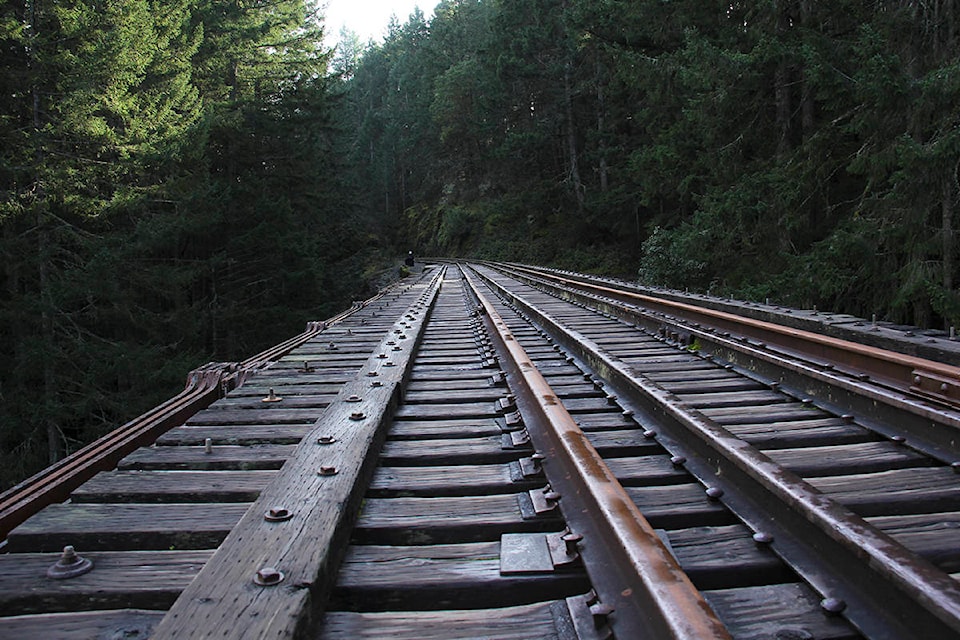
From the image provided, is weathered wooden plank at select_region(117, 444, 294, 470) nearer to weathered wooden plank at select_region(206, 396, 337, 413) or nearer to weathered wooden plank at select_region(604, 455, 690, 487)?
weathered wooden plank at select_region(206, 396, 337, 413)

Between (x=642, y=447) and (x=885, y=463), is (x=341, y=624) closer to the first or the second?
(x=642, y=447)

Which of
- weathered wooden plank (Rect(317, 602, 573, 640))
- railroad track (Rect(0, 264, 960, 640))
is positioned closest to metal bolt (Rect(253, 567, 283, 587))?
railroad track (Rect(0, 264, 960, 640))

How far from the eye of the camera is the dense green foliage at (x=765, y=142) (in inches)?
380

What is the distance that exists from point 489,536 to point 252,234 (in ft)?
66.7

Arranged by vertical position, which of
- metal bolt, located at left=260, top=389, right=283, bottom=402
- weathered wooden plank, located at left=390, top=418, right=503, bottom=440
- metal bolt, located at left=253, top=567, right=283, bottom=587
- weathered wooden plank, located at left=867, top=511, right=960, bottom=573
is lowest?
weathered wooden plank, located at left=867, top=511, right=960, bottom=573

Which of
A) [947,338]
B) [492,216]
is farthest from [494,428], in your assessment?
[492,216]

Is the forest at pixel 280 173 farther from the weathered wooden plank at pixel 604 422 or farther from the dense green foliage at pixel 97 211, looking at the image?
the weathered wooden plank at pixel 604 422

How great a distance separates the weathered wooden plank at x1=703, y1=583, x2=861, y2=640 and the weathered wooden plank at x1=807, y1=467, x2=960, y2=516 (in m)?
0.77

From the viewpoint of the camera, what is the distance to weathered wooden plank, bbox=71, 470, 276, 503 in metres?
2.27

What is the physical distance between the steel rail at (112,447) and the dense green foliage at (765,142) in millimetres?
9842

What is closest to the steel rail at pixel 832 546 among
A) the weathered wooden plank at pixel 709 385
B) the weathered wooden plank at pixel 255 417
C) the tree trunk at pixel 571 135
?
the weathered wooden plank at pixel 709 385

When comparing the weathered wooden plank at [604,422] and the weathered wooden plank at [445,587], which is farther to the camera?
the weathered wooden plank at [604,422]

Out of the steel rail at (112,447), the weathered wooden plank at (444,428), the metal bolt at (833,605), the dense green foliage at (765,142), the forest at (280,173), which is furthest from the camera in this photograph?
the forest at (280,173)

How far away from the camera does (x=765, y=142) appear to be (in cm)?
1602
